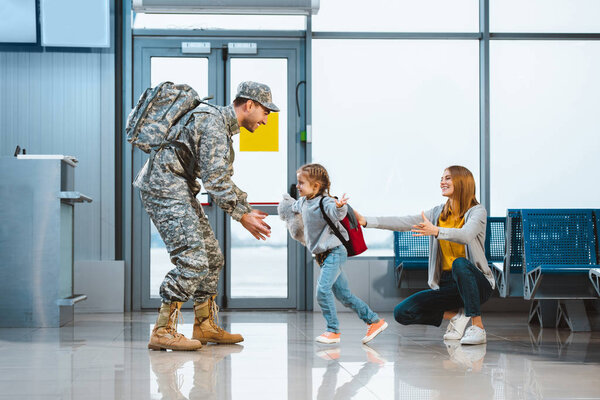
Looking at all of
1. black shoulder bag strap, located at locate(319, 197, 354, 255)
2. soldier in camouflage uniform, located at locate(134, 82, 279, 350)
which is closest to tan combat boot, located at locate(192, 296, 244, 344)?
soldier in camouflage uniform, located at locate(134, 82, 279, 350)

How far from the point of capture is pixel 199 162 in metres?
4.12

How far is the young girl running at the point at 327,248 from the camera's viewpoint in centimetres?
474

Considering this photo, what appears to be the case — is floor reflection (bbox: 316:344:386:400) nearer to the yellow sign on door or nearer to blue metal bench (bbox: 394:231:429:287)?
blue metal bench (bbox: 394:231:429:287)

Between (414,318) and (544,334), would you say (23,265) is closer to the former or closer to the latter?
(414,318)

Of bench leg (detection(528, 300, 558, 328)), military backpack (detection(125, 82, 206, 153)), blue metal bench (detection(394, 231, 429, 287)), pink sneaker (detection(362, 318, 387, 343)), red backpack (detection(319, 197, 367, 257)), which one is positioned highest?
military backpack (detection(125, 82, 206, 153))

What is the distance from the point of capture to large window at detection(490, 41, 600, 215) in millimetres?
7824

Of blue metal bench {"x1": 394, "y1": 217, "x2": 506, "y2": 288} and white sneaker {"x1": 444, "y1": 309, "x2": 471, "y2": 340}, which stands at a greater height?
blue metal bench {"x1": 394, "y1": 217, "x2": 506, "y2": 288}

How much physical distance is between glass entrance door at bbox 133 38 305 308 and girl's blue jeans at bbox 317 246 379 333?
2.73 m

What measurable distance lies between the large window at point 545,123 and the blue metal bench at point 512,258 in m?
1.88

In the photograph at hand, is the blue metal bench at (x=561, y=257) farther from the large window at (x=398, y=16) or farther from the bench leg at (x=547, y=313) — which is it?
the large window at (x=398, y=16)

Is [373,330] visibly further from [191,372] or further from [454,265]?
Result: [191,372]

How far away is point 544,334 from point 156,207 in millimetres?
2930

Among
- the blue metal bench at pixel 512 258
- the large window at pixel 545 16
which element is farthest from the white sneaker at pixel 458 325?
the large window at pixel 545 16

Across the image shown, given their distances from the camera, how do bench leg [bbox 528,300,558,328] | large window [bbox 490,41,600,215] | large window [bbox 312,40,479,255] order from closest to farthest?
bench leg [bbox 528,300,558,328]
large window [bbox 312,40,479,255]
large window [bbox 490,41,600,215]
